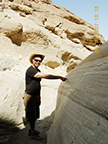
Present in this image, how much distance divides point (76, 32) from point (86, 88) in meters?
13.0

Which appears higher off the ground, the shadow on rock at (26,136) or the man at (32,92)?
the man at (32,92)

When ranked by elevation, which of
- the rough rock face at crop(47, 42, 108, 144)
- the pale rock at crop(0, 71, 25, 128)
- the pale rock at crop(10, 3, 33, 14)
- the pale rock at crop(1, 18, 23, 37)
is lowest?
the pale rock at crop(0, 71, 25, 128)

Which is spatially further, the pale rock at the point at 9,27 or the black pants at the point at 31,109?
the pale rock at the point at 9,27

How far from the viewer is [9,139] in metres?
2.07

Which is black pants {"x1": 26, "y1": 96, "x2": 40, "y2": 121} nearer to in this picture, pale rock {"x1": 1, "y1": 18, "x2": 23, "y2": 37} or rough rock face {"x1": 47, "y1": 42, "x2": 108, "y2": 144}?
rough rock face {"x1": 47, "y1": 42, "x2": 108, "y2": 144}

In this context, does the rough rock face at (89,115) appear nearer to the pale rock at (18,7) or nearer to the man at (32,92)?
the man at (32,92)

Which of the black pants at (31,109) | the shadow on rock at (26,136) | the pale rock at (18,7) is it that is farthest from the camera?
the pale rock at (18,7)

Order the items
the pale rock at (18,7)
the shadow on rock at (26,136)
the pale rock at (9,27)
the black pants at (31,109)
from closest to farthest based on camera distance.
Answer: the shadow on rock at (26,136), the black pants at (31,109), the pale rock at (9,27), the pale rock at (18,7)

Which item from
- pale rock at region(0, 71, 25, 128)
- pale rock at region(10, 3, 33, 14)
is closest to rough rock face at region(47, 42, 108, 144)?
pale rock at region(0, 71, 25, 128)

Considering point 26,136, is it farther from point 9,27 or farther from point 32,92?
point 9,27

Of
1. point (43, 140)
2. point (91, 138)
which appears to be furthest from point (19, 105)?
point (91, 138)

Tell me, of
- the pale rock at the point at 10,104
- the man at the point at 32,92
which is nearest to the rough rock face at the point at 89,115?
the man at the point at 32,92

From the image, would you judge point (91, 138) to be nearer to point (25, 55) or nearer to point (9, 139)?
Answer: point (9, 139)

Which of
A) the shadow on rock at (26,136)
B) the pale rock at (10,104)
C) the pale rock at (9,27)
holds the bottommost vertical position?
the shadow on rock at (26,136)
